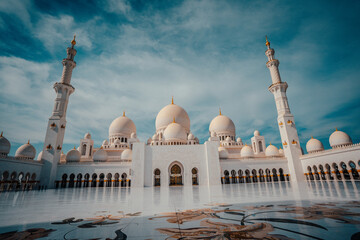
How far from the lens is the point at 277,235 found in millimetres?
2242

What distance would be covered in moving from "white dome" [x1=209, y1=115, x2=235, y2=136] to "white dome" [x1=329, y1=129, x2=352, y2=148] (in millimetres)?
14452

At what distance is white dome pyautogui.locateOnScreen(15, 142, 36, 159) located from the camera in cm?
2083

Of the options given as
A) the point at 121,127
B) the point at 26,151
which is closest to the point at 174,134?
the point at 121,127

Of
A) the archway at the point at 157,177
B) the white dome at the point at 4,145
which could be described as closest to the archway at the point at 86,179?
the white dome at the point at 4,145

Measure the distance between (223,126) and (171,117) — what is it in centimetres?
1024

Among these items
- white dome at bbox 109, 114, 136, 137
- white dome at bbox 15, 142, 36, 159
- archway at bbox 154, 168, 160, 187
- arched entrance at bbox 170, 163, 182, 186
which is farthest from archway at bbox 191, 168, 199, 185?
white dome at bbox 15, 142, 36, 159

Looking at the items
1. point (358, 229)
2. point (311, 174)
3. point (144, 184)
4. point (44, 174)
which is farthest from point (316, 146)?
point (44, 174)

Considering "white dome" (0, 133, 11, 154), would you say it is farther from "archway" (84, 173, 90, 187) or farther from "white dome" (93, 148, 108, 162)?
"white dome" (93, 148, 108, 162)

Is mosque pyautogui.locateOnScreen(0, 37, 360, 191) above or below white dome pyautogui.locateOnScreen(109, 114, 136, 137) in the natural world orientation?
below

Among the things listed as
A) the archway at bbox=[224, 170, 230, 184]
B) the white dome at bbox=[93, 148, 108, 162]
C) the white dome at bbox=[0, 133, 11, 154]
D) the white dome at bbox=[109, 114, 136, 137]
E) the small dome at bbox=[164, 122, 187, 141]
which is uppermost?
the white dome at bbox=[109, 114, 136, 137]

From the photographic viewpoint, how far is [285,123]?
24.1 m

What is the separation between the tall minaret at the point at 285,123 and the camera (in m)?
22.8

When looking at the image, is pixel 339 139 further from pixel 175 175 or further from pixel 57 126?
pixel 57 126

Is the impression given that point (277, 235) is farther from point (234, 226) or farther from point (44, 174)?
point (44, 174)
